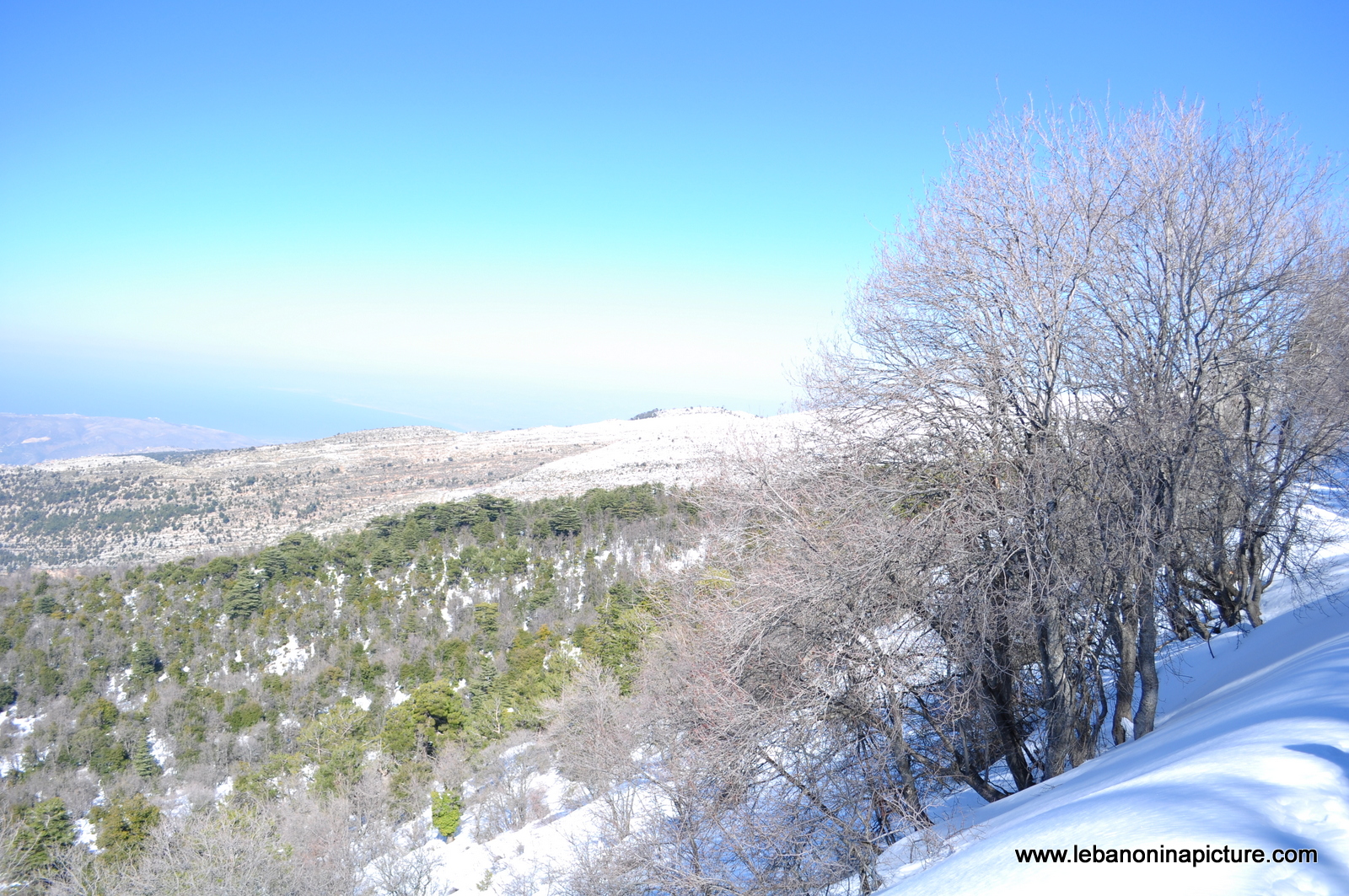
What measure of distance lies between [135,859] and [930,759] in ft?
70.2

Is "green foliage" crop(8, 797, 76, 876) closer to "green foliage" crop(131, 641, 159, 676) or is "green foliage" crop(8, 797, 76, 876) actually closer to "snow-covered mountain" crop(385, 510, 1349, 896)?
"green foliage" crop(131, 641, 159, 676)

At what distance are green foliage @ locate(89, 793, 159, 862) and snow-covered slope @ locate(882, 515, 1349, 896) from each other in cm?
2211

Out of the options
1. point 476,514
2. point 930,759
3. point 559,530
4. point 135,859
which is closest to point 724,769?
point 930,759

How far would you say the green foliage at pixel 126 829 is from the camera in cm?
1861

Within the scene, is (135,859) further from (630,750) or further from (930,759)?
(930,759)

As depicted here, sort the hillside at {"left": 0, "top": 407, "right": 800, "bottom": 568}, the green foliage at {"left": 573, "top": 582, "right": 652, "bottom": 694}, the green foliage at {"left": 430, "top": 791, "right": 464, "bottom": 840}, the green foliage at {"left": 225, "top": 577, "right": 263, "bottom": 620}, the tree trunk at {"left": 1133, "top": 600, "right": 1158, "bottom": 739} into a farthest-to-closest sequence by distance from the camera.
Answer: the hillside at {"left": 0, "top": 407, "right": 800, "bottom": 568}
the green foliage at {"left": 225, "top": 577, "right": 263, "bottom": 620}
the green foliage at {"left": 573, "top": 582, "right": 652, "bottom": 694}
the green foliage at {"left": 430, "top": 791, "right": 464, "bottom": 840}
the tree trunk at {"left": 1133, "top": 600, "right": 1158, "bottom": 739}

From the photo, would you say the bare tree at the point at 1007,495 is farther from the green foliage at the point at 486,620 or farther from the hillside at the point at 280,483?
the hillside at the point at 280,483

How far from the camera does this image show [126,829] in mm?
19500

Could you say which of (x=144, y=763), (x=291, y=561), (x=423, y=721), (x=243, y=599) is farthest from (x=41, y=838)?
(x=291, y=561)

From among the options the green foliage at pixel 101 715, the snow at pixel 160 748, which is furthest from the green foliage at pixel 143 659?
the snow at pixel 160 748

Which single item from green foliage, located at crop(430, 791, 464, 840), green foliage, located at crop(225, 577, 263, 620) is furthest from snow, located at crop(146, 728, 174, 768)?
green foliage, located at crop(430, 791, 464, 840)

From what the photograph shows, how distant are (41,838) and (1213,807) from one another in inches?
1065

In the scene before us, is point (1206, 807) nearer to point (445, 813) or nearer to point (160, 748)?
point (445, 813)

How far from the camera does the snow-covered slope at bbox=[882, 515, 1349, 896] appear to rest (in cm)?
301
